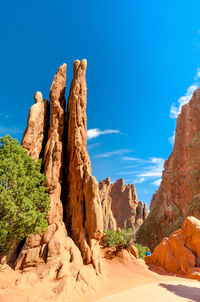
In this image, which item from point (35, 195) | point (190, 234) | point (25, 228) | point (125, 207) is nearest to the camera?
point (25, 228)

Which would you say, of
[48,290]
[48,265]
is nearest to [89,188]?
[48,265]

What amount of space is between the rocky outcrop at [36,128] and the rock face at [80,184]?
226 centimetres

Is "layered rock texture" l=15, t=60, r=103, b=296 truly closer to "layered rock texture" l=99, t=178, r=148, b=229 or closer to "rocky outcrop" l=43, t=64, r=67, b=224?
"rocky outcrop" l=43, t=64, r=67, b=224

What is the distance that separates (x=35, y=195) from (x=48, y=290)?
5433mm

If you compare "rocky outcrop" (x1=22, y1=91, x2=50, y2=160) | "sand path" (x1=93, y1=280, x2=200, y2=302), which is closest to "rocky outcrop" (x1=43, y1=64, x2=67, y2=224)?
"rocky outcrop" (x1=22, y1=91, x2=50, y2=160)

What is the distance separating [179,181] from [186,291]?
39766 mm

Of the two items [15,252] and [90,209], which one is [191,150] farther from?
[15,252]

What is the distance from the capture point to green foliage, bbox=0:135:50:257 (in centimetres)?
1097

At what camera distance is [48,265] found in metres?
12.6

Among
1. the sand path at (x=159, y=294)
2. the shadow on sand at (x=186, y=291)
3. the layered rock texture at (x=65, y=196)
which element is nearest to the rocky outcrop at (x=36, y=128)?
the layered rock texture at (x=65, y=196)

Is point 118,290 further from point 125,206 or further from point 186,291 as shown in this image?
point 125,206

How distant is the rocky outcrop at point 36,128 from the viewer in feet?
54.4

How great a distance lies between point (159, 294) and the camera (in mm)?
9859

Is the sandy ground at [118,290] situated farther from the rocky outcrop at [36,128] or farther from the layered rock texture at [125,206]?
the layered rock texture at [125,206]
